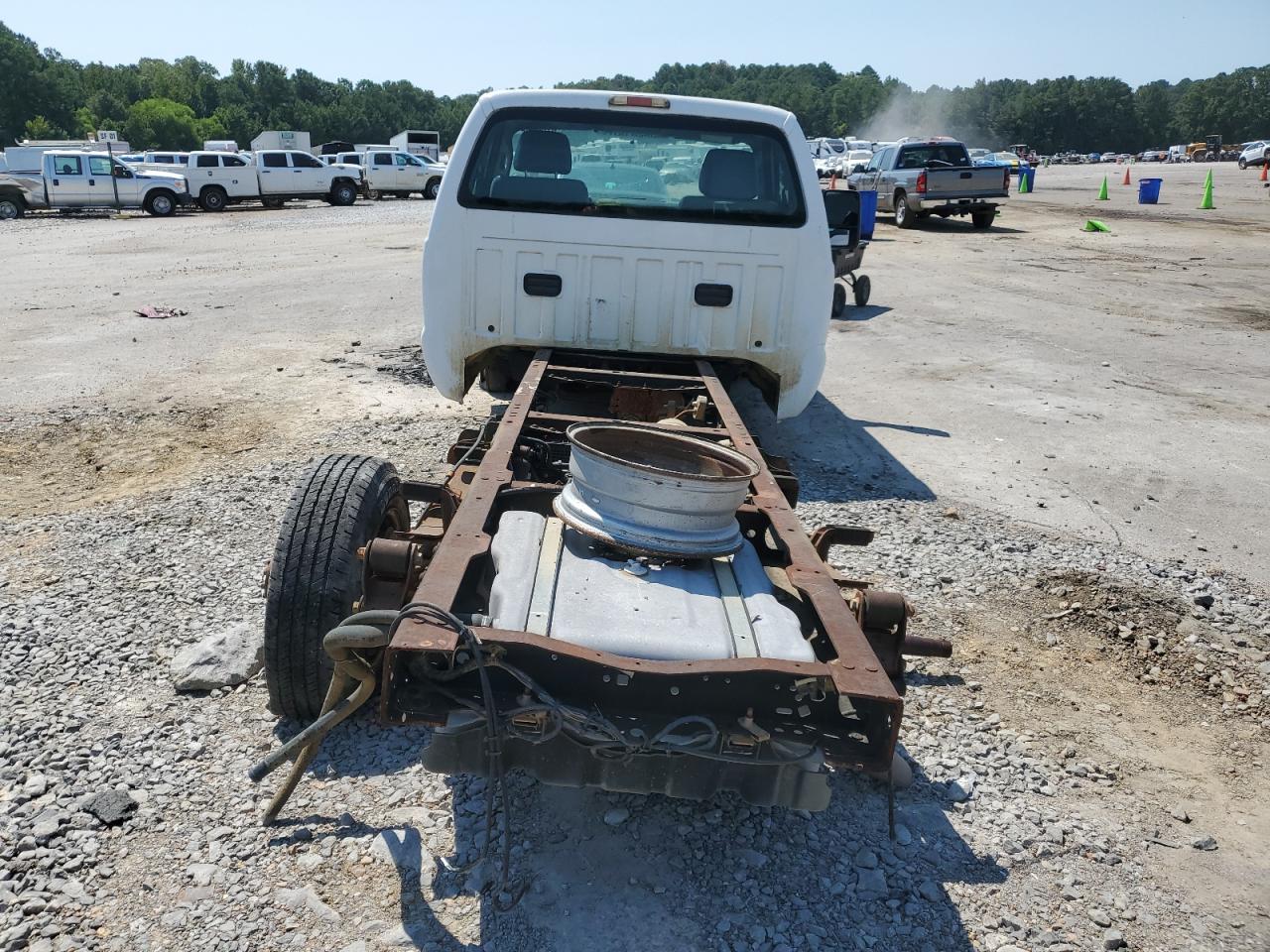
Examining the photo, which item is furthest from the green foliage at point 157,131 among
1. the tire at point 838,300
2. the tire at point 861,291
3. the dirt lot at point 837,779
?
the tire at point 838,300

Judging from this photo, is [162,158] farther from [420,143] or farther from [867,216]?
[867,216]

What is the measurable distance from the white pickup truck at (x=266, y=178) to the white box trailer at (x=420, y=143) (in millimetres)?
18209

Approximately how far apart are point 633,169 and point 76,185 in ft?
87.9

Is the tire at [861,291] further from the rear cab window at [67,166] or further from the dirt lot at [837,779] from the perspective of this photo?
the rear cab window at [67,166]

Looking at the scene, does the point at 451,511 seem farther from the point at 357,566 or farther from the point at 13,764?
the point at 13,764

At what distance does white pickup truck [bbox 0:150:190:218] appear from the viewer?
26391mm

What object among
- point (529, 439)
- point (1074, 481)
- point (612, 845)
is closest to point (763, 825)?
point (612, 845)

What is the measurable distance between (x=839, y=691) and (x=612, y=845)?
3.09 feet

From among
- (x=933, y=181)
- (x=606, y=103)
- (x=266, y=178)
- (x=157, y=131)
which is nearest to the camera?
(x=606, y=103)

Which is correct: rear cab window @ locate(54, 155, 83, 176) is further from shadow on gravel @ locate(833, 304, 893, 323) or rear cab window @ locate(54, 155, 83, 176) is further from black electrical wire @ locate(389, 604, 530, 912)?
black electrical wire @ locate(389, 604, 530, 912)

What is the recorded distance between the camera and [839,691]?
87.7 inches

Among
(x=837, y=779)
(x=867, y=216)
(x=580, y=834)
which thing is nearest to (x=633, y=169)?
(x=837, y=779)

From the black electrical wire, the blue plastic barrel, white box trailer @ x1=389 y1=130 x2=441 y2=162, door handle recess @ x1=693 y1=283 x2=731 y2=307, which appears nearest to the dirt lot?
the black electrical wire

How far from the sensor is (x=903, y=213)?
23.0 m
